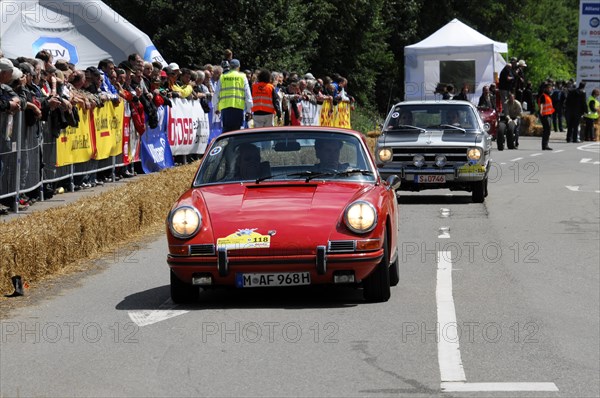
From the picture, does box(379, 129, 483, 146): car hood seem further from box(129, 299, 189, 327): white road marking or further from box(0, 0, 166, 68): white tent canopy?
box(0, 0, 166, 68): white tent canopy

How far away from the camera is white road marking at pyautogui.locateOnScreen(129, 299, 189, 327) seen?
31.0 feet

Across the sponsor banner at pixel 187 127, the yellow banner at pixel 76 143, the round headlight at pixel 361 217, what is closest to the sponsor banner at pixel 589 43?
the sponsor banner at pixel 187 127

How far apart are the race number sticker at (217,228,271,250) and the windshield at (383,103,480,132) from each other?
36.9ft

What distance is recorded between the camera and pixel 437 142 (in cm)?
2000

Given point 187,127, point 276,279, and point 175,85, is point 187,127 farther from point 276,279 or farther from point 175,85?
point 276,279

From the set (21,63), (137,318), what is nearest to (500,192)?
(21,63)

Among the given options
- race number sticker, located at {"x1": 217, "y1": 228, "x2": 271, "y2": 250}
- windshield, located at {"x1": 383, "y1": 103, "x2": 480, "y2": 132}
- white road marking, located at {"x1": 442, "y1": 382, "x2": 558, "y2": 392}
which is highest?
windshield, located at {"x1": 383, "y1": 103, "x2": 480, "y2": 132}

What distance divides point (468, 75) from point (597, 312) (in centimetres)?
3716

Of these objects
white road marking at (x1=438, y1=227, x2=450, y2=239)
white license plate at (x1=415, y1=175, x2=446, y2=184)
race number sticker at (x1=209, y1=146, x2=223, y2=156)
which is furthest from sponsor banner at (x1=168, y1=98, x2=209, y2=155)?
race number sticker at (x1=209, y1=146, x2=223, y2=156)

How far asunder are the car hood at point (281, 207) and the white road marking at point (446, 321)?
3.48 feet

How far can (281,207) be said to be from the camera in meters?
10.1

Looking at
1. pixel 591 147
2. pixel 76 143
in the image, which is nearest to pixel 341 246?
pixel 76 143

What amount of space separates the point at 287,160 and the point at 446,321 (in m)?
2.32

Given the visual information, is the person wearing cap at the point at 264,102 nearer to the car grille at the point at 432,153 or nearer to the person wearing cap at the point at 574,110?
the car grille at the point at 432,153
